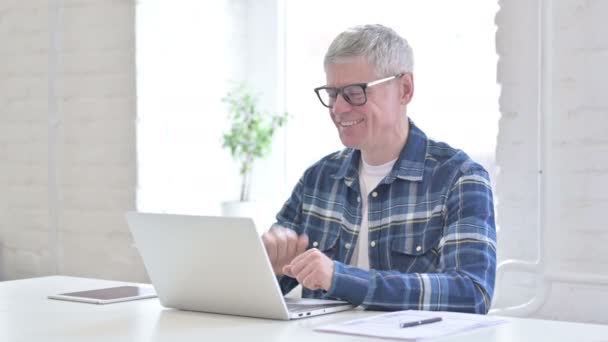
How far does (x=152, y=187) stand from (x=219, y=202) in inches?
12.0

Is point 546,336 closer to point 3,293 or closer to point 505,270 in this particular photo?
point 505,270

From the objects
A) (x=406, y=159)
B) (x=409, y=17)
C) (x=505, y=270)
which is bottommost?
(x=505, y=270)

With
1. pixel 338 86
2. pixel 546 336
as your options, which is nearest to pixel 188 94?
pixel 338 86

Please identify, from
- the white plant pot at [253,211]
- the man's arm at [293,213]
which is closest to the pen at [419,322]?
the man's arm at [293,213]

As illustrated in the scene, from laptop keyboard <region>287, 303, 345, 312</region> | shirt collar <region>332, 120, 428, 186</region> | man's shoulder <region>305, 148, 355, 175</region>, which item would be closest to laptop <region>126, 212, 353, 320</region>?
laptop keyboard <region>287, 303, 345, 312</region>

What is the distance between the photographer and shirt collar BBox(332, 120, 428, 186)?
2.38m

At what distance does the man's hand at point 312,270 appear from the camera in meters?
1.93

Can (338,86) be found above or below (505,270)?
above

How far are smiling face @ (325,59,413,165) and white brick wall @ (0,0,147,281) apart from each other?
4.15 ft

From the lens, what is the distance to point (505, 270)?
8.84 ft

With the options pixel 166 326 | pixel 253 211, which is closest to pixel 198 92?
pixel 253 211

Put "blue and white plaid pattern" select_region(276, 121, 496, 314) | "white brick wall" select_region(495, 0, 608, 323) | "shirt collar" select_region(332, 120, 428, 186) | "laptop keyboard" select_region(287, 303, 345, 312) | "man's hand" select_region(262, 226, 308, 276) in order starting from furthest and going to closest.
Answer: "white brick wall" select_region(495, 0, 608, 323) < "shirt collar" select_region(332, 120, 428, 186) < "man's hand" select_region(262, 226, 308, 276) < "blue and white plaid pattern" select_region(276, 121, 496, 314) < "laptop keyboard" select_region(287, 303, 345, 312)

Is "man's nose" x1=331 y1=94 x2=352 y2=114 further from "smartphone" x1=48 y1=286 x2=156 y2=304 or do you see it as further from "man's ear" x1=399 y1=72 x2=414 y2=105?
"smartphone" x1=48 y1=286 x2=156 y2=304

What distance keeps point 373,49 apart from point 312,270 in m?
0.69
